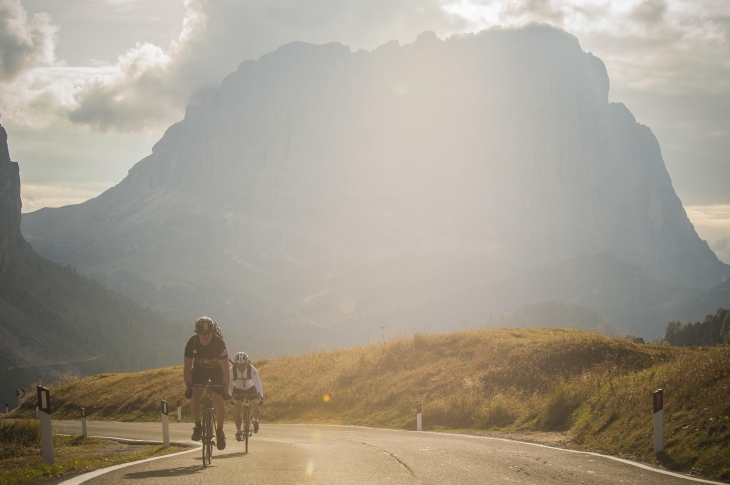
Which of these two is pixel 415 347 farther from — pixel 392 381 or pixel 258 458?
pixel 258 458

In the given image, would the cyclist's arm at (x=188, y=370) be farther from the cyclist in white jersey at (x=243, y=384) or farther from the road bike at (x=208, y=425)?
the cyclist in white jersey at (x=243, y=384)

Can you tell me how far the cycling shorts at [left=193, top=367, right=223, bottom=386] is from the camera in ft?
46.4

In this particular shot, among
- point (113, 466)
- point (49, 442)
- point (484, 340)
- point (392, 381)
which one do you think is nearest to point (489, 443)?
point (113, 466)

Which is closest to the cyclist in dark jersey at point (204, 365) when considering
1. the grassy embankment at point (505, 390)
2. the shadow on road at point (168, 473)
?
the shadow on road at point (168, 473)

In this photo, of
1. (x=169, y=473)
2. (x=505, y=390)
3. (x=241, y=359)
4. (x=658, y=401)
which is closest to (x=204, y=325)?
(x=169, y=473)

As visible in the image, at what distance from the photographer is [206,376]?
1415 centimetres

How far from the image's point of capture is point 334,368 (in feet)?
140

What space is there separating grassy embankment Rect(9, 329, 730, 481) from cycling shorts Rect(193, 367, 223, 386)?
9.06m

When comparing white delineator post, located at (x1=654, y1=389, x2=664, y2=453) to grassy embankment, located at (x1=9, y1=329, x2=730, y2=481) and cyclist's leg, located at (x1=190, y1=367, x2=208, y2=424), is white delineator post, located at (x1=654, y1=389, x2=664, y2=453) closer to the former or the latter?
grassy embankment, located at (x1=9, y1=329, x2=730, y2=481)

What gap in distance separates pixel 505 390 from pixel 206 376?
19280mm

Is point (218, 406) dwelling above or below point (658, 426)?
above

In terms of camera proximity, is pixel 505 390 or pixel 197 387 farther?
pixel 505 390

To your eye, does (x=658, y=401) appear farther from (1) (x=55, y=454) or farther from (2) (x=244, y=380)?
(1) (x=55, y=454)

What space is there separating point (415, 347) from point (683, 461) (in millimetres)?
28864
